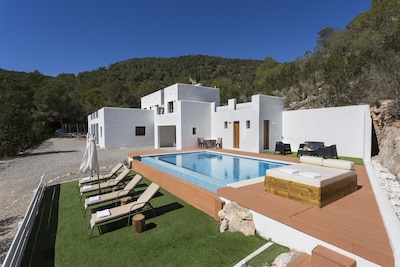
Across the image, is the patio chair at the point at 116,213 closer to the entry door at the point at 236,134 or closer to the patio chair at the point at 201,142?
the entry door at the point at 236,134

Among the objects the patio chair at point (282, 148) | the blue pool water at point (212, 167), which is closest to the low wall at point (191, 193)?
the blue pool water at point (212, 167)

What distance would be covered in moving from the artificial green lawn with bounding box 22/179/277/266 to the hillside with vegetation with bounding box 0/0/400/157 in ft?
42.6

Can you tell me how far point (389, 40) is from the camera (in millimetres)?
16203

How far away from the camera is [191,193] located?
6.34 meters

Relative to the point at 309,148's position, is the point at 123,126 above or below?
above

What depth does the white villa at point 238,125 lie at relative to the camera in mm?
11906

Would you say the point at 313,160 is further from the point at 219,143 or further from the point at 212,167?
the point at 219,143

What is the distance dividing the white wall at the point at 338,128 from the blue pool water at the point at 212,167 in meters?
4.50

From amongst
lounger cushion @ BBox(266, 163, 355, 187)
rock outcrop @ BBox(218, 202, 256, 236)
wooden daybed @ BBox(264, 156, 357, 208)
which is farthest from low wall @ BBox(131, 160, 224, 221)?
lounger cushion @ BBox(266, 163, 355, 187)

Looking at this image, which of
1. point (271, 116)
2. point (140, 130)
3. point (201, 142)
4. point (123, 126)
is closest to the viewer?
point (271, 116)

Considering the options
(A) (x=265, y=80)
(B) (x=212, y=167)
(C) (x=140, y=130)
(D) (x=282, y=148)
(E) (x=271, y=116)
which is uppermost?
(A) (x=265, y=80)

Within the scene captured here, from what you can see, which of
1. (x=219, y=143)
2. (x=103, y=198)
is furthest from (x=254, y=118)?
(x=103, y=198)

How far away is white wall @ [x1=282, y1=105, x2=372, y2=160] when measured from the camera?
37.0 feet

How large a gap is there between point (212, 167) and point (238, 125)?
19.9ft
